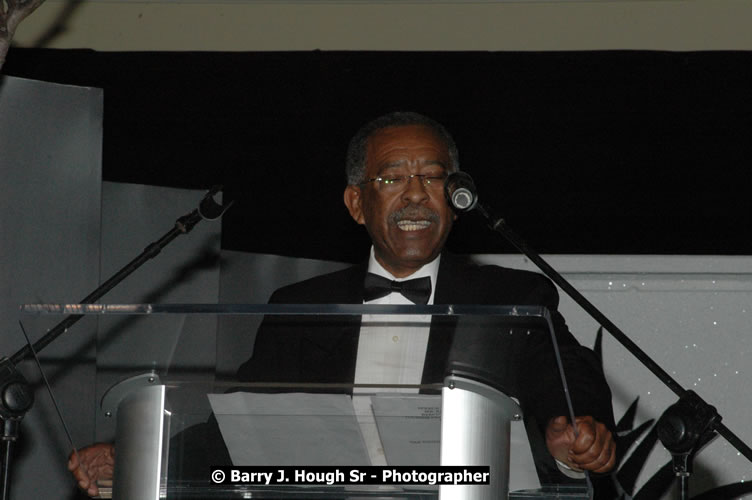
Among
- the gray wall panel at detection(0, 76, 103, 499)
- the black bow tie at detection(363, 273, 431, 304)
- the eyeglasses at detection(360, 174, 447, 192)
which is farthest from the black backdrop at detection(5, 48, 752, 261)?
the black bow tie at detection(363, 273, 431, 304)

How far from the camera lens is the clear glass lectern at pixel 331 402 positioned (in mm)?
1475

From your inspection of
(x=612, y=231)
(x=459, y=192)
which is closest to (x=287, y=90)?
(x=612, y=231)

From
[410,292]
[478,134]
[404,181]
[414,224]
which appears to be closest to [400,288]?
[410,292]

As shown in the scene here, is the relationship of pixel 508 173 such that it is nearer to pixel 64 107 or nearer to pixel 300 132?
pixel 300 132

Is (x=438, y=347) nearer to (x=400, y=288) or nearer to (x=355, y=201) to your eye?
(x=400, y=288)

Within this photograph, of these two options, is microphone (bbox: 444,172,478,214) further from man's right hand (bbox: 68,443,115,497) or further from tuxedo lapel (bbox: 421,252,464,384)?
man's right hand (bbox: 68,443,115,497)

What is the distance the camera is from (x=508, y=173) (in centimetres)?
379

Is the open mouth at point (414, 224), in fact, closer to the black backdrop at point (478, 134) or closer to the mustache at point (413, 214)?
the mustache at point (413, 214)

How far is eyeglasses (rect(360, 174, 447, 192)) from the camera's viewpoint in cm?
262

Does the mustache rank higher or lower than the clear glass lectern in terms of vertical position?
higher

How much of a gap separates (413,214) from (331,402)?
1120mm

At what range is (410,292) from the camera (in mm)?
2428

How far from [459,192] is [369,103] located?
6.33ft

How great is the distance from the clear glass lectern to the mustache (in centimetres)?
103
